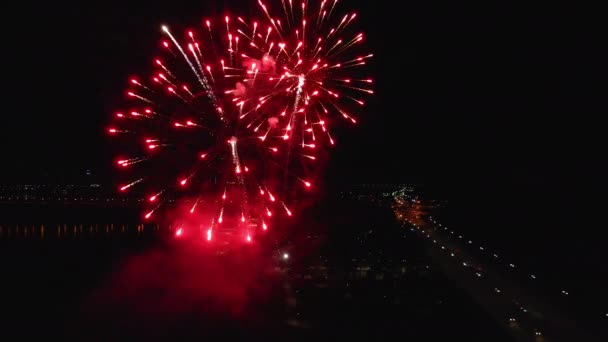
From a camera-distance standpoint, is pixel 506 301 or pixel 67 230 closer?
pixel 506 301

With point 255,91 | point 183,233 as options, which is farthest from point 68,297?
point 183,233

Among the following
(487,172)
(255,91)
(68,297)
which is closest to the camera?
(68,297)

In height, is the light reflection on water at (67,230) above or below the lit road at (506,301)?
above

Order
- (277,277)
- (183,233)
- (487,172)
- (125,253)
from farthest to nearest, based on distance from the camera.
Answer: (487,172) → (183,233) → (125,253) → (277,277)

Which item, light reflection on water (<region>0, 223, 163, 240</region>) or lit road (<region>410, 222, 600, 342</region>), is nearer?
lit road (<region>410, 222, 600, 342</region>)

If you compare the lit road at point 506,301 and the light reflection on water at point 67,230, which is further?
the light reflection on water at point 67,230

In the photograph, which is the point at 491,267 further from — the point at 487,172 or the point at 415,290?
the point at 487,172

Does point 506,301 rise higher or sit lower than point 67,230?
lower

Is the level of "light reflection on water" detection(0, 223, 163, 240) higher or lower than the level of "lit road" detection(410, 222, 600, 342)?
higher
